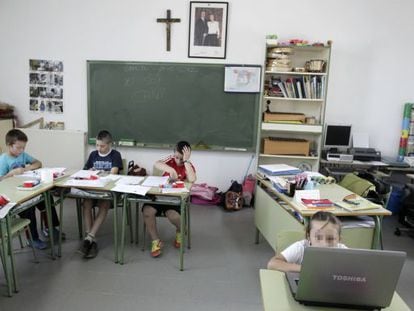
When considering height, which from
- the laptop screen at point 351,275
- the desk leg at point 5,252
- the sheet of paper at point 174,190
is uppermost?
the laptop screen at point 351,275

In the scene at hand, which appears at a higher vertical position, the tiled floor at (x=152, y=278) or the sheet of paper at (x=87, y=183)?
the sheet of paper at (x=87, y=183)

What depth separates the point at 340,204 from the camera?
2543mm

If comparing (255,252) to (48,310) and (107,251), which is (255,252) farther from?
(48,310)

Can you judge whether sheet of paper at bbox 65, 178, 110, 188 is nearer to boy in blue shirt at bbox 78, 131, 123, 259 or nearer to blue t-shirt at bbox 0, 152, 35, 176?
boy in blue shirt at bbox 78, 131, 123, 259

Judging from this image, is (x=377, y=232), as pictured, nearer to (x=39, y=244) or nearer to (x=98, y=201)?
(x=98, y=201)

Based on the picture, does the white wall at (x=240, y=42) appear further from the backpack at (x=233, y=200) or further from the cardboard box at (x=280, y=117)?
the cardboard box at (x=280, y=117)

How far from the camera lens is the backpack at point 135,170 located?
4867 millimetres

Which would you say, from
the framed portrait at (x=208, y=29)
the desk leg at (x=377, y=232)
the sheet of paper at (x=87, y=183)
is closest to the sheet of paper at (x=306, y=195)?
the desk leg at (x=377, y=232)

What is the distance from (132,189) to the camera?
2.93 metres

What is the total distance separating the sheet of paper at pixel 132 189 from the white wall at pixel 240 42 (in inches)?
83.3

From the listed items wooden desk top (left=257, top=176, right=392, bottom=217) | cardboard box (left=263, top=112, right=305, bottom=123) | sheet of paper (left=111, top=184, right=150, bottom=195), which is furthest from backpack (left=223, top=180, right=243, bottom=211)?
sheet of paper (left=111, top=184, right=150, bottom=195)

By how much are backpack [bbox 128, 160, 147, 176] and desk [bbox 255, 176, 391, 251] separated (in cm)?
197

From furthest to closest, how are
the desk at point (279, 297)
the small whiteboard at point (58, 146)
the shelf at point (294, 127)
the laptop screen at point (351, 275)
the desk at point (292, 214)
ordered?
the small whiteboard at point (58, 146)
the shelf at point (294, 127)
the desk at point (292, 214)
the desk at point (279, 297)
the laptop screen at point (351, 275)

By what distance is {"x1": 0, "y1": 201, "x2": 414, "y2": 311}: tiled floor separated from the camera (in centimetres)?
248
